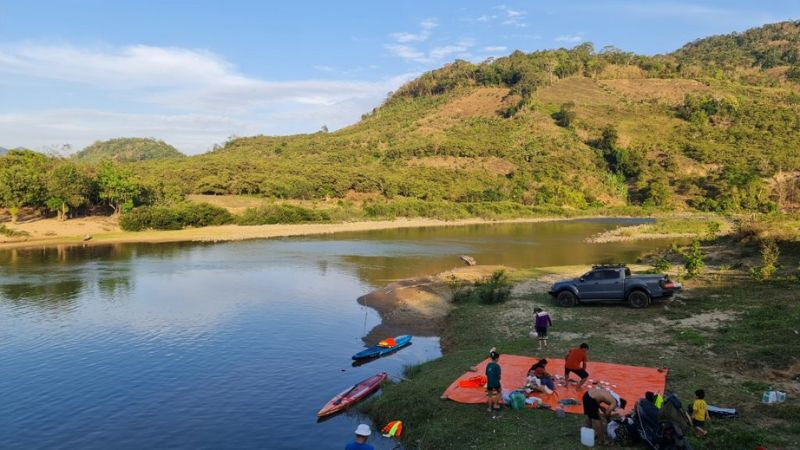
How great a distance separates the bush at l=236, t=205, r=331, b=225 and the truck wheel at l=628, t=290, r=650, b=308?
272 feet

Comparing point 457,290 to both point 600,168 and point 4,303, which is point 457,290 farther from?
point 600,168

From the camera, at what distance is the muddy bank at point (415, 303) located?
30188 millimetres

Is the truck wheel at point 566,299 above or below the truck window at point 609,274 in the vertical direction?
below

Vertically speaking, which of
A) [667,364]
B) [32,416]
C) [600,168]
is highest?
[600,168]

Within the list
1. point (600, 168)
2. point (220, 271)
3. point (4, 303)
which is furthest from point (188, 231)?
point (600, 168)

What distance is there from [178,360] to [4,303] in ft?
70.1

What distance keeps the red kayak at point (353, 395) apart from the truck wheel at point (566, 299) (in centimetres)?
1275

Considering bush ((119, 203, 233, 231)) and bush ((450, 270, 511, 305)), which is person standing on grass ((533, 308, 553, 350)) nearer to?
bush ((450, 270, 511, 305))

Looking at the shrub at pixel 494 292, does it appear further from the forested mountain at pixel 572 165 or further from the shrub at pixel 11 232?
the forested mountain at pixel 572 165

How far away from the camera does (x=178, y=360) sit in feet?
83.5

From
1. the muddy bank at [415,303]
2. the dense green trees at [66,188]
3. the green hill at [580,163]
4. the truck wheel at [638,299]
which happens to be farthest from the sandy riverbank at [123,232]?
the truck wheel at [638,299]

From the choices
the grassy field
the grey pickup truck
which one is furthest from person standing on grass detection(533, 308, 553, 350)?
the grey pickup truck

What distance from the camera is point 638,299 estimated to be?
27.5m

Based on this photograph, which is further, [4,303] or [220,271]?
[220,271]
